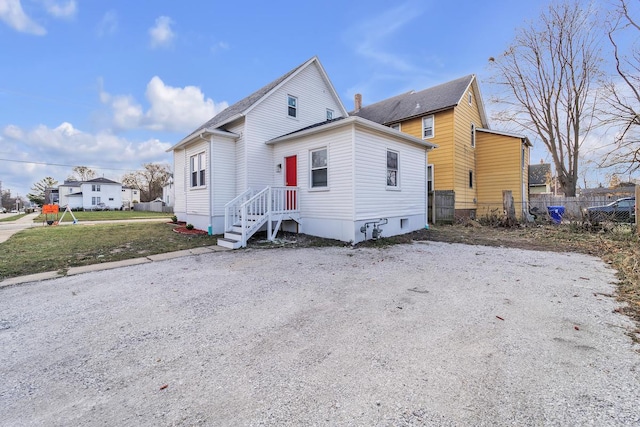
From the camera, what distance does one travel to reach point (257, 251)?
7484 mm

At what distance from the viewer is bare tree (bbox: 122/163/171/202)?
46594 mm

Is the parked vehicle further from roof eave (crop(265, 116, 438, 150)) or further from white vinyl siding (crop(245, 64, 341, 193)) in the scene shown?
white vinyl siding (crop(245, 64, 341, 193))

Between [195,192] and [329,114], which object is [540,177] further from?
[195,192]

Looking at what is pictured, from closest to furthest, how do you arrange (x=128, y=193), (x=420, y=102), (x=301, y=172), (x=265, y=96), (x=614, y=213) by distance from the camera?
(x=301, y=172) → (x=265, y=96) → (x=614, y=213) → (x=420, y=102) → (x=128, y=193)

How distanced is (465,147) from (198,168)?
1404cm

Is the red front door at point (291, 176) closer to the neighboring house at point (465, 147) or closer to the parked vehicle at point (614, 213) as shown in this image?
the neighboring house at point (465, 147)

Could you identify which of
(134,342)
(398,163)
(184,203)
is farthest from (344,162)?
(184,203)

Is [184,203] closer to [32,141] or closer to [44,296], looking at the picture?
[44,296]

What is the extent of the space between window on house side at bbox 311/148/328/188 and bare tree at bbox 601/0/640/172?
9.93 m

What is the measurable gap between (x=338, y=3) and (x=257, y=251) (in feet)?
34.3

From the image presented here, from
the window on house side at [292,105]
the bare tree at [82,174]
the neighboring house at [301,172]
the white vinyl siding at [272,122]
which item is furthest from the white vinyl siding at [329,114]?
the bare tree at [82,174]

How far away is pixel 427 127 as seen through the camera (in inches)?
618

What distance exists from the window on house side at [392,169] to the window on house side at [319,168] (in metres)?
2.31

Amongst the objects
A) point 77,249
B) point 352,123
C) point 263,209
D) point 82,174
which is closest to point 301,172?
point 263,209
